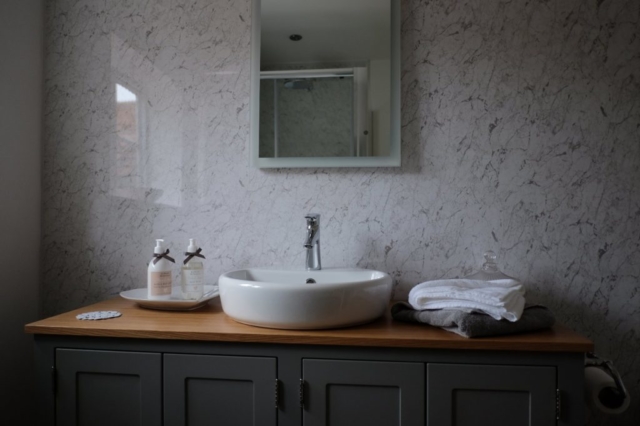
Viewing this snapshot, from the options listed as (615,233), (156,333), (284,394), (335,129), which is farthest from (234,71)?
(615,233)

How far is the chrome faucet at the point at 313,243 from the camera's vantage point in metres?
1.51

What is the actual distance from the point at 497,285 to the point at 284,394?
71cm

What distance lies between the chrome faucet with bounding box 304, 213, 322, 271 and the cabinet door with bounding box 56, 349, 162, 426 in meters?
0.58

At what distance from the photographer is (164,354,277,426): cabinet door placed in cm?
115

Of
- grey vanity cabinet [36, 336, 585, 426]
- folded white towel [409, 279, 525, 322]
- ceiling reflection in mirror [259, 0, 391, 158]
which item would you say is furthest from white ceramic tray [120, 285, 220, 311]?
folded white towel [409, 279, 525, 322]

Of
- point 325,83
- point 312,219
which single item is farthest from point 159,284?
point 325,83

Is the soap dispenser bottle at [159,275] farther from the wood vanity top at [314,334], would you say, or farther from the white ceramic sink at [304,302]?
the white ceramic sink at [304,302]

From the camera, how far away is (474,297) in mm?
1167

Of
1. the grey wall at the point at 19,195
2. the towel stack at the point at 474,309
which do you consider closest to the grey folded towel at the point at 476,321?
the towel stack at the point at 474,309

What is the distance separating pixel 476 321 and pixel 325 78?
1.02 m

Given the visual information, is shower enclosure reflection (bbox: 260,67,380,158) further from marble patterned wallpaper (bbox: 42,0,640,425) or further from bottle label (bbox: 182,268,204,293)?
bottle label (bbox: 182,268,204,293)

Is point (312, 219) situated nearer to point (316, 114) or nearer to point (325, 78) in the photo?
point (316, 114)

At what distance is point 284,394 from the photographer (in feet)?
3.78

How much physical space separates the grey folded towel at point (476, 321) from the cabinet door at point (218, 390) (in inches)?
16.8
